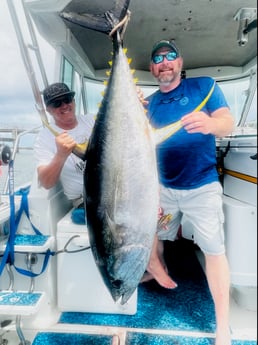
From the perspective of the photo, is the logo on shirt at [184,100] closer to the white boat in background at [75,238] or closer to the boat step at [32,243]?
the white boat in background at [75,238]

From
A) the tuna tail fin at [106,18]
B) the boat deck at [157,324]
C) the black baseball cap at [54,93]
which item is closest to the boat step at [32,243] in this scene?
Result: the boat deck at [157,324]

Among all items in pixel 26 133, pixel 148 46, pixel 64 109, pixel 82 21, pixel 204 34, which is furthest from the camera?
pixel 148 46

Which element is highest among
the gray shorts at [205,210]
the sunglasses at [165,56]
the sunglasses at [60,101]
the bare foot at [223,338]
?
the sunglasses at [165,56]

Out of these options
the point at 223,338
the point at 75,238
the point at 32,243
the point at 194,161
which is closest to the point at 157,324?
the point at 223,338

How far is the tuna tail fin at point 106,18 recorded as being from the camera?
101cm

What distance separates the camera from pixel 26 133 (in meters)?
2.07

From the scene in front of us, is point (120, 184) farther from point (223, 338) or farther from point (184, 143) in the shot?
point (223, 338)

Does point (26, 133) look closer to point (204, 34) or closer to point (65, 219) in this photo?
point (65, 219)

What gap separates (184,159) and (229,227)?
0.50 meters

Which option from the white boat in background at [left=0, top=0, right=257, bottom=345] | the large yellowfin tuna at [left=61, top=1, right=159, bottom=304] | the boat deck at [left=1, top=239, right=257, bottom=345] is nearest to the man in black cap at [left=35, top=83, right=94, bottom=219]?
the white boat in background at [left=0, top=0, right=257, bottom=345]

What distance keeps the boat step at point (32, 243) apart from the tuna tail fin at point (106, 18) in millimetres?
1086

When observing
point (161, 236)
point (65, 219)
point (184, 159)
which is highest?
point (184, 159)

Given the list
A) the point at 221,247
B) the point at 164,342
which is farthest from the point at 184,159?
the point at 164,342

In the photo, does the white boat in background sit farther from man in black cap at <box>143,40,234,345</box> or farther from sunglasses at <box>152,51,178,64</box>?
sunglasses at <box>152,51,178,64</box>
